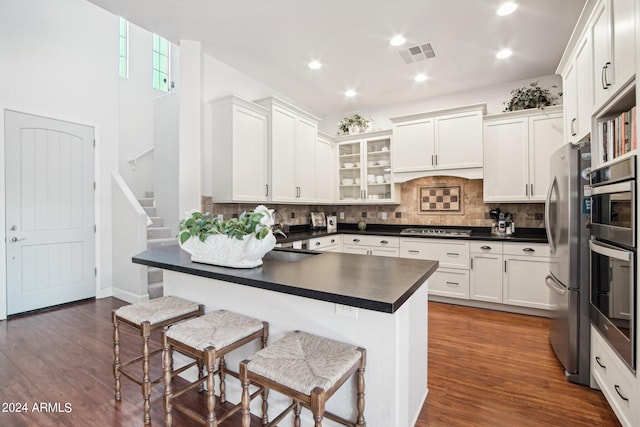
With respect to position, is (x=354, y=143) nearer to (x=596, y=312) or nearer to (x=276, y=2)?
(x=276, y=2)

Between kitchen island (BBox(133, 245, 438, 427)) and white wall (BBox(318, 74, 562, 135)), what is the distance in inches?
135

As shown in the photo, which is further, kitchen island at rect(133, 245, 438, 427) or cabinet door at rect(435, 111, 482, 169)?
cabinet door at rect(435, 111, 482, 169)

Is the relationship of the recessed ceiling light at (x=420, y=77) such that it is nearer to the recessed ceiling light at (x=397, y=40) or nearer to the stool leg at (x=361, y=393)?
the recessed ceiling light at (x=397, y=40)

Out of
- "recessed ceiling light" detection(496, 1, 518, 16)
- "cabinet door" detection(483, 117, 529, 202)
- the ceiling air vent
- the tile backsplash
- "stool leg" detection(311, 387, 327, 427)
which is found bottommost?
"stool leg" detection(311, 387, 327, 427)

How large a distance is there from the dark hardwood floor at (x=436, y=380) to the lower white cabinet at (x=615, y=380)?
0.13m

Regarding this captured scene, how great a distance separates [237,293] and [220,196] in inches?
76.0

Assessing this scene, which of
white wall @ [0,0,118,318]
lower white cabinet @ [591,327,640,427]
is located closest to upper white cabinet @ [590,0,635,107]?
lower white cabinet @ [591,327,640,427]

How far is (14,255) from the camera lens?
11.3 feet

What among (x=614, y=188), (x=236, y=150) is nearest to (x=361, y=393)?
(x=614, y=188)

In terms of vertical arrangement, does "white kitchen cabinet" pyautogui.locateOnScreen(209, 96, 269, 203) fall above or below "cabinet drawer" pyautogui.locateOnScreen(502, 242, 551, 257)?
above

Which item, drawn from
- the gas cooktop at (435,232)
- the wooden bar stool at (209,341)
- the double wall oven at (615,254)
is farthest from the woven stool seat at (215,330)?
the gas cooktop at (435,232)

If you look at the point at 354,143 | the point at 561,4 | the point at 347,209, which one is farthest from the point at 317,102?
the point at 561,4

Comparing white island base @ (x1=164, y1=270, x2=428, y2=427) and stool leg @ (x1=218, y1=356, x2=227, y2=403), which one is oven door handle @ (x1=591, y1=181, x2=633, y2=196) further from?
stool leg @ (x1=218, y1=356, x2=227, y2=403)

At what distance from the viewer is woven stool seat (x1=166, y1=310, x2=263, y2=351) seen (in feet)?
4.78
